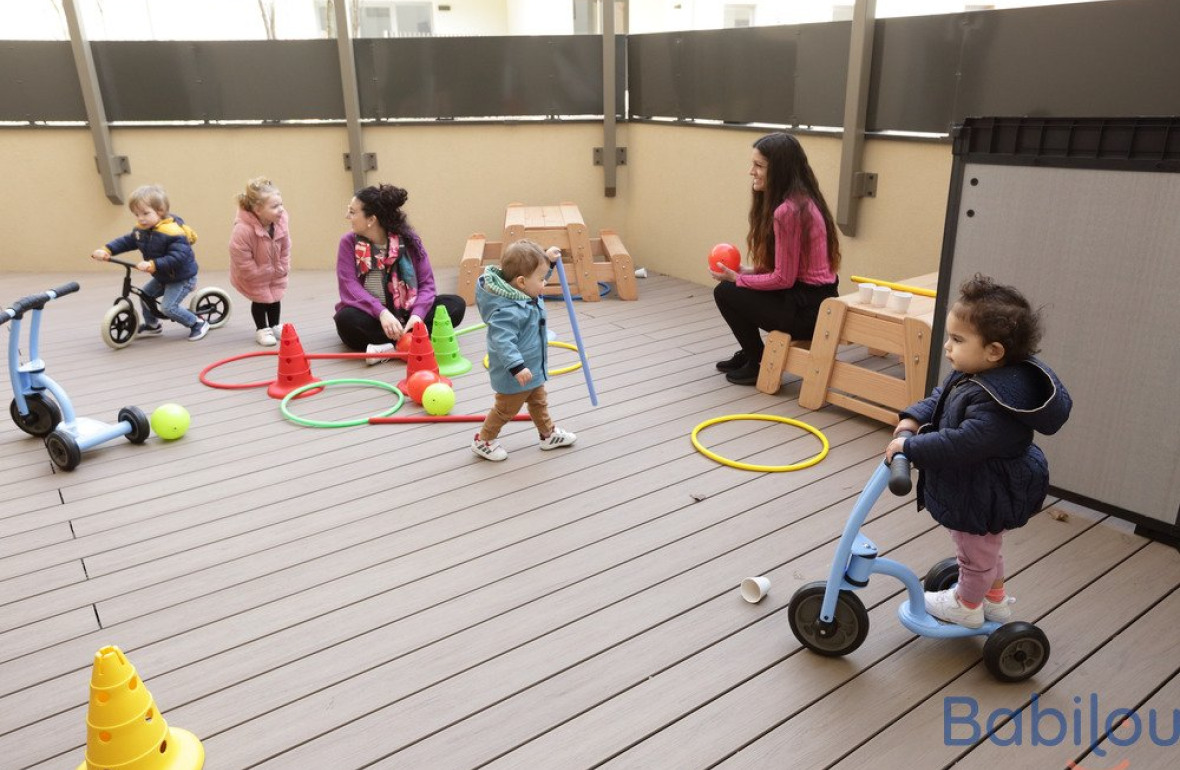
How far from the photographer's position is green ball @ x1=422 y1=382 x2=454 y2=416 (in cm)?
387

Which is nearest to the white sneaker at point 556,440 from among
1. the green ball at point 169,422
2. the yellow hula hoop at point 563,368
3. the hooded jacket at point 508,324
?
the hooded jacket at point 508,324

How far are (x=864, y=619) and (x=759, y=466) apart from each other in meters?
1.22

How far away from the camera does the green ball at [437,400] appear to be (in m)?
3.87

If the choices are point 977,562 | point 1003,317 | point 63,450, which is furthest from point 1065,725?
point 63,450

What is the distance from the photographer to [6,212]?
6.97 meters

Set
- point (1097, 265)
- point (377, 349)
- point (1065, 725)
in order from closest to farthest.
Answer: point (1065, 725)
point (1097, 265)
point (377, 349)

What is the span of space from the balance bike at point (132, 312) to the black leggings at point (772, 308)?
3.42 m

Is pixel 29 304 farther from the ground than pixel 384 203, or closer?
closer

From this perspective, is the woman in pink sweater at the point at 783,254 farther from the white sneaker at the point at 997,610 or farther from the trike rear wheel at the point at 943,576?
the white sneaker at the point at 997,610

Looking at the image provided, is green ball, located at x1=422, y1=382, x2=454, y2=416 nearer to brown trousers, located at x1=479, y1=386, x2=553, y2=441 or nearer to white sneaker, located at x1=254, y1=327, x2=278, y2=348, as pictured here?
brown trousers, located at x1=479, y1=386, x2=553, y2=441

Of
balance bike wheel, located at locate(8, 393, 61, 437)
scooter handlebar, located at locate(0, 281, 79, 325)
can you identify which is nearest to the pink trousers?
scooter handlebar, located at locate(0, 281, 79, 325)

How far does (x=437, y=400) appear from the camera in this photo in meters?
3.87

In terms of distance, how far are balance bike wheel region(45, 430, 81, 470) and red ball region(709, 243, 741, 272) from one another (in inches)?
121

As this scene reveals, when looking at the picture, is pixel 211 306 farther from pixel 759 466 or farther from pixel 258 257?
pixel 759 466
